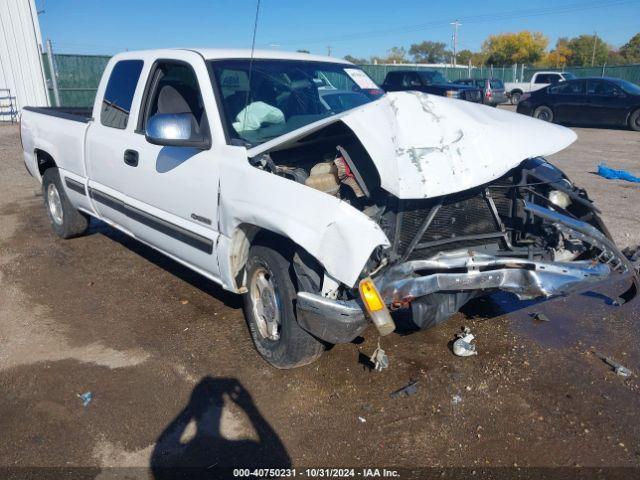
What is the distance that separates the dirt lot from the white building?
17468mm

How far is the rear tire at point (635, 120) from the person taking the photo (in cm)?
1667

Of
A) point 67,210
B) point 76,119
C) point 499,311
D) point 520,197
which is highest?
point 76,119

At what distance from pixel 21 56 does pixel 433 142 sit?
20.7 meters

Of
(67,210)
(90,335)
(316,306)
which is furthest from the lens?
(67,210)

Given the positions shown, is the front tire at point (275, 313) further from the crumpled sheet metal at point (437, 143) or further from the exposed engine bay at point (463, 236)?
the crumpled sheet metal at point (437, 143)

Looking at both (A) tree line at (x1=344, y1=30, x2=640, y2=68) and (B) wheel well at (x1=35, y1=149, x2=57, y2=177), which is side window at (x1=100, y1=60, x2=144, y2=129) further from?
(A) tree line at (x1=344, y1=30, x2=640, y2=68)

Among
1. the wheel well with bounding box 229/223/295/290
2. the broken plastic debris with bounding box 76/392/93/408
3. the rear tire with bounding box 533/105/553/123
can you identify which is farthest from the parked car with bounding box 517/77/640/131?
the broken plastic debris with bounding box 76/392/93/408

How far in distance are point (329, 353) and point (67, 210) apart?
388cm

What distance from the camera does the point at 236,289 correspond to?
3.71 meters

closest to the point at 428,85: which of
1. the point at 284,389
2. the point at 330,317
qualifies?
the point at 284,389

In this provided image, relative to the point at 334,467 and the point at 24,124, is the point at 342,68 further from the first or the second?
the point at 24,124

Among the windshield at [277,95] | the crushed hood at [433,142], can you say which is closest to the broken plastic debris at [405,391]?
the crushed hood at [433,142]

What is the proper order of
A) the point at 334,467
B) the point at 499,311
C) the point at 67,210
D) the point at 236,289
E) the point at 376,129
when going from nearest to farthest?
the point at 334,467 < the point at 376,129 < the point at 236,289 < the point at 499,311 < the point at 67,210

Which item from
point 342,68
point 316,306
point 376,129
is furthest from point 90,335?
point 342,68
